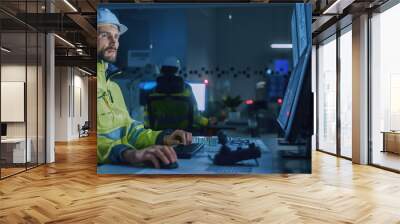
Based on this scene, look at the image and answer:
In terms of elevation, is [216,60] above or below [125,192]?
above

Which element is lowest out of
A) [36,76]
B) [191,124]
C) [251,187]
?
[251,187]

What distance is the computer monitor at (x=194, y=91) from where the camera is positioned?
20.1 feet

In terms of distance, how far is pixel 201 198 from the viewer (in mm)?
4676

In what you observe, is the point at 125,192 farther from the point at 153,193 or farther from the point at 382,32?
the point at 382,32

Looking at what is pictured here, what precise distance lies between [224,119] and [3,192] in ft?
11.3

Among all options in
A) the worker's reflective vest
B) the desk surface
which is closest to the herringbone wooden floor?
the desk surface

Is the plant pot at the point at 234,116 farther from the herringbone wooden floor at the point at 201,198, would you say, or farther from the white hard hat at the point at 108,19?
the white hard hat at the point at 108,19

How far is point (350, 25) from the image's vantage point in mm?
8336

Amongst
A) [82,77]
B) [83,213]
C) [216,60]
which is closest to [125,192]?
[83,213]

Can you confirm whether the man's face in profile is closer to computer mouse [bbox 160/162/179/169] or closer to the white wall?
computer mouse [bbox 160/162/179/169]

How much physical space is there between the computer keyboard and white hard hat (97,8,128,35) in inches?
85.8

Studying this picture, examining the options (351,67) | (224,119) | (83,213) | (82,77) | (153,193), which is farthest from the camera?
(82,77)

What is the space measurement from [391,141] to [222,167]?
3.54m

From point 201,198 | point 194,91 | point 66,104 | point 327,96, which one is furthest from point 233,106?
point 66,104
